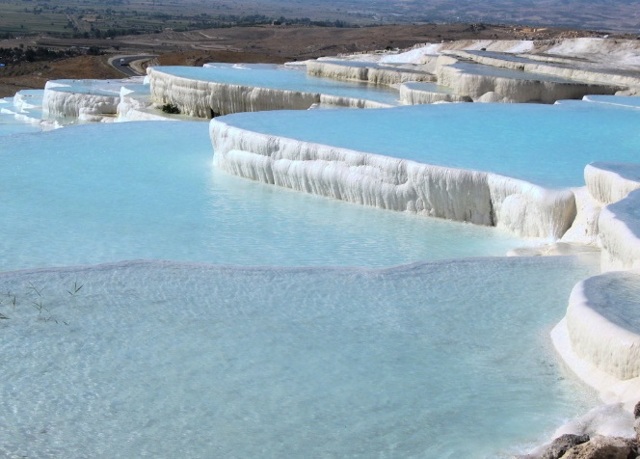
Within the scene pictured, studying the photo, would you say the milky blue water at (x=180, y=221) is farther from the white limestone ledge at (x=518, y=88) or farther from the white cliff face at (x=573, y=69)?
the white cliff face at (x=573, y=69)

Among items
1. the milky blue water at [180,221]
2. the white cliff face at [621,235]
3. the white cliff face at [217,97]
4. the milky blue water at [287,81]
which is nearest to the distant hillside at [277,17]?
the milky blue water at [287,81]

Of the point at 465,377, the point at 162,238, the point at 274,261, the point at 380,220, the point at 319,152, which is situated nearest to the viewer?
the point at 465,377

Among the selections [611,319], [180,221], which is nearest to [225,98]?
[180,221]

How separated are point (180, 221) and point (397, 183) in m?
1.31

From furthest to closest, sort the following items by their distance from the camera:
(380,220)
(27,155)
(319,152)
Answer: (27,155) < (319,152) < (380,220)

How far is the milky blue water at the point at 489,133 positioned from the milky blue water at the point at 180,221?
50 centimetres

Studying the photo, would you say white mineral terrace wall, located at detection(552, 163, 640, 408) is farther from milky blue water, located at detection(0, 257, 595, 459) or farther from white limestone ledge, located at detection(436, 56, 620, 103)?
white limestone ledge, located at detection(436, 56, 620, 103)

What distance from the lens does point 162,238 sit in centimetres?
540

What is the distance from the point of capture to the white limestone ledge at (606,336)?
11.0 feet

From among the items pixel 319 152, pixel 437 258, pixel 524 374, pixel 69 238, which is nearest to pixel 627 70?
pixel 319 152

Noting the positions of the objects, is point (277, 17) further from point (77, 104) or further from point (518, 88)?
point (518, 88)

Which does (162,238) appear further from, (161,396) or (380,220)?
(161,396)

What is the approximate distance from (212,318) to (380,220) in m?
2.25

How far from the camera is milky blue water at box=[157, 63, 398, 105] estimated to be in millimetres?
11603
